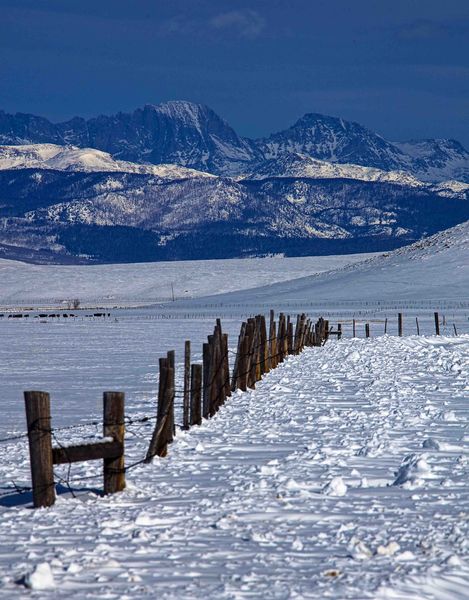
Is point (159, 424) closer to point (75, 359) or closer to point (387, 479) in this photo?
point (387, 479)

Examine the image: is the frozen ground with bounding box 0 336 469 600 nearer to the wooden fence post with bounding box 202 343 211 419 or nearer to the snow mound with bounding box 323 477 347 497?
the snow mound with bounding box 323 477 347 497

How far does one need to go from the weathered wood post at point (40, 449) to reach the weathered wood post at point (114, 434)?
2.10 feet

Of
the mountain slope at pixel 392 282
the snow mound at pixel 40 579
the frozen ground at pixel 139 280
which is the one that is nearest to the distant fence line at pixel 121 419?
the snow mound at pixel 40 579

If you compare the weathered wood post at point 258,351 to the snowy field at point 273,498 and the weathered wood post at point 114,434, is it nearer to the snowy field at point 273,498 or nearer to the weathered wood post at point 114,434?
the snowy field at point 273,498

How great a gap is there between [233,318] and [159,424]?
228ft

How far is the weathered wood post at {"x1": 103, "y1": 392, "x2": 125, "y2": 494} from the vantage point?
11.6 m

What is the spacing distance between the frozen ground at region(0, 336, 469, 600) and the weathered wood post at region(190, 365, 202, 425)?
311 mm

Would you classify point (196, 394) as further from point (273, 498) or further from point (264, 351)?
point (264, 351)

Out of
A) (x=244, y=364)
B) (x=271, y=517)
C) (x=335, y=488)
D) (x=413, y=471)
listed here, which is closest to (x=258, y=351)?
(x=244, y=364)

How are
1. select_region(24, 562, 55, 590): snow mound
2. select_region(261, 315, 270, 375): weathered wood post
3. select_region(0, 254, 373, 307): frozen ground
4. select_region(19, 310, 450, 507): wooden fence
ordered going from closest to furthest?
1. select_region(24, 562, 55, 590): snow mound
2. select_region(19, 310, 450, 507): wooden fence
3. select_region(261, 315, 270, 375): weathered wood post
4. select_region(0, 254, 373, 307): frozen ground

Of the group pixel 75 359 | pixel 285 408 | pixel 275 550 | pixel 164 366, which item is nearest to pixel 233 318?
pixel 75 359

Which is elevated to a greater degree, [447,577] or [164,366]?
[164,366]

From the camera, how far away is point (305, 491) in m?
11.2

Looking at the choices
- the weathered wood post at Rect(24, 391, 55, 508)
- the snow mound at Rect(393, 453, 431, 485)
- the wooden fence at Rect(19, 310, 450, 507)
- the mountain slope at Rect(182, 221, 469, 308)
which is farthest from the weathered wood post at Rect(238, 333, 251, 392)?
the mountain slope at Rect(182, 221, 469, 308)
